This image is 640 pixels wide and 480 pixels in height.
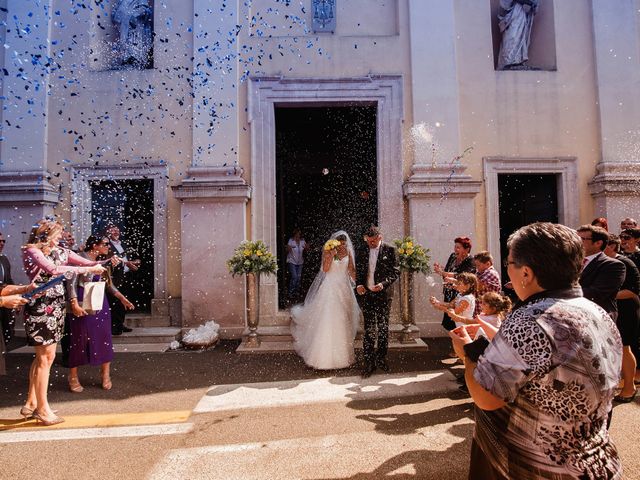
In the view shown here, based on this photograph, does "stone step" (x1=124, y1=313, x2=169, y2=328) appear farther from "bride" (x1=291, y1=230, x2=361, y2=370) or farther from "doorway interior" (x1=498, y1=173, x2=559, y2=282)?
"doorway interior" (x1=498, y1=173, x2=559, y2=282)

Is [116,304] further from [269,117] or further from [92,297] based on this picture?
[269,117]

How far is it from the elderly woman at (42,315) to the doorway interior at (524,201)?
27.7ft

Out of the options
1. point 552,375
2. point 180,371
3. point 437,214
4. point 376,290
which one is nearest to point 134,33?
point 180,371

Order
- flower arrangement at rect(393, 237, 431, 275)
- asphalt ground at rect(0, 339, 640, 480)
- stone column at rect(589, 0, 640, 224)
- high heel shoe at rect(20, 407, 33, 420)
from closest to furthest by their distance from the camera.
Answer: asphalt ground at rect(0, 339, 640, 480) → high heel shoe at rect(20, 407, 33, 420) → flower arrangement at rect(393, 237, 431, 275) → stone column at rect(589, 0, 640, 224)

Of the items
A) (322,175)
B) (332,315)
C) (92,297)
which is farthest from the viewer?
(322,175)

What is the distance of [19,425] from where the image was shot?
394cm

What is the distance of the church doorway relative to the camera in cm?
970

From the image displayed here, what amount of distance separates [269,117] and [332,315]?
4806 mm

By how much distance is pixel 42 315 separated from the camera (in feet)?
13.1

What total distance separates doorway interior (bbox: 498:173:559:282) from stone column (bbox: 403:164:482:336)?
1.60m

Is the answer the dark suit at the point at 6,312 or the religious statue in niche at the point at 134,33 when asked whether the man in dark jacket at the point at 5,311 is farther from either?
the religious statue in niche at the point at 134,33

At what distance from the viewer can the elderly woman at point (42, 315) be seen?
3922 mm

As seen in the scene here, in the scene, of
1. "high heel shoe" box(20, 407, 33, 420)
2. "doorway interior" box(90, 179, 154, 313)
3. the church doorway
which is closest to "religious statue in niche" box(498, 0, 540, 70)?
the church doorway

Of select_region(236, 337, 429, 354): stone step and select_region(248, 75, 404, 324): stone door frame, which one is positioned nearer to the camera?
select_region(236, 337, 429, 354): stone step
